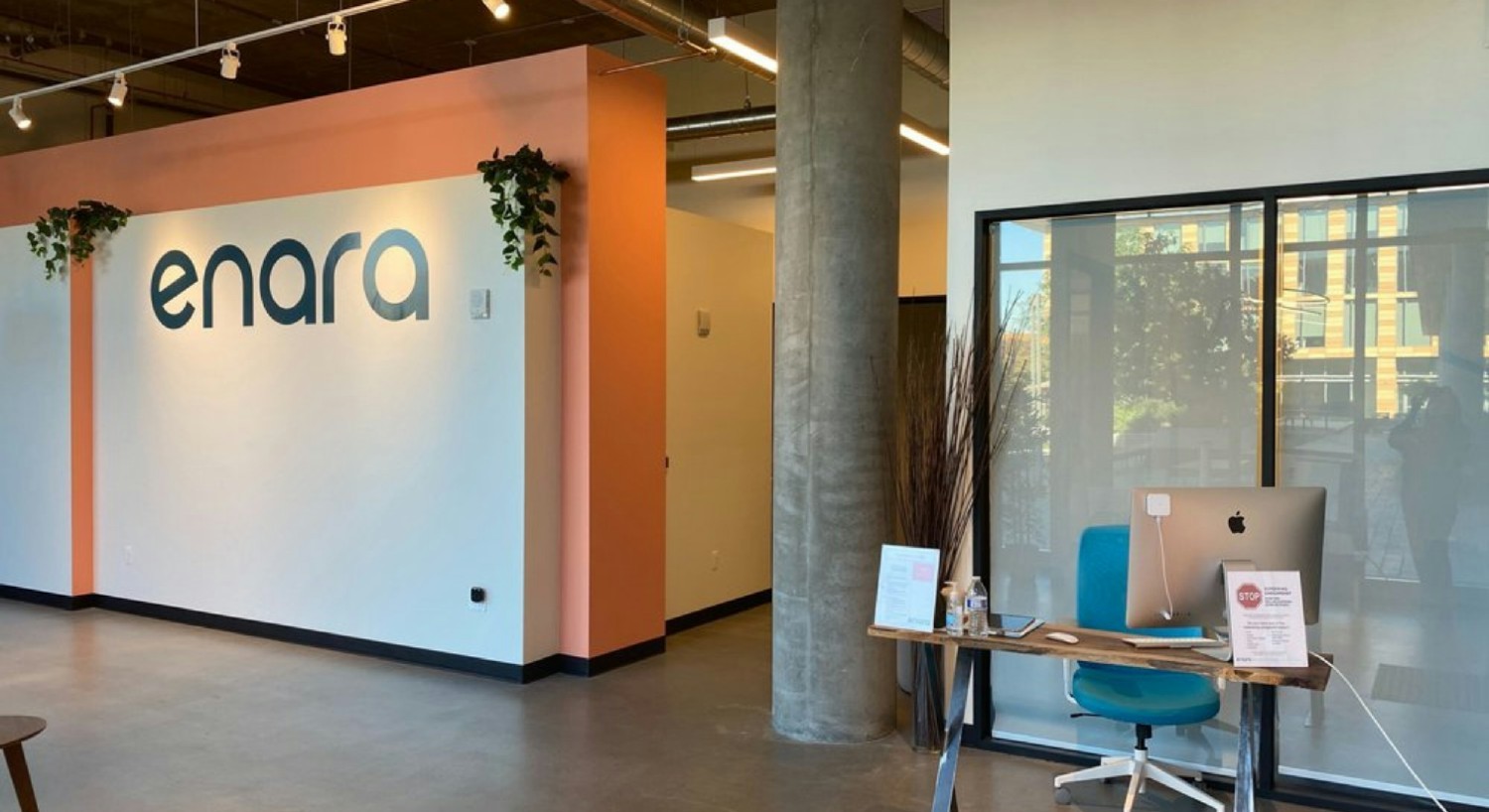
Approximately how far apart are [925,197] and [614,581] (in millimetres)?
5192

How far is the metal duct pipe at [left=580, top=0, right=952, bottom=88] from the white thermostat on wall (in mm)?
1626

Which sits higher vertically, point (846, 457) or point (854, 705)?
point (846, 457)

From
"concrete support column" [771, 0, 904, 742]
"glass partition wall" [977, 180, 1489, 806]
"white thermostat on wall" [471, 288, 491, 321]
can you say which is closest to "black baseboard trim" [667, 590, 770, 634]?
"concrete support column" [771, 0, 904, 742]

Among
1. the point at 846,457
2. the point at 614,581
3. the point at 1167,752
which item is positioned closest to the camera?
the point at 1167,752

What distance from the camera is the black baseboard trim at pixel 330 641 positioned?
5887mm

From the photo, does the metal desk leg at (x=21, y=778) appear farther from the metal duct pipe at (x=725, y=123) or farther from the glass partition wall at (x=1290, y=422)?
the metal duct pipe at (x=725, y=123)

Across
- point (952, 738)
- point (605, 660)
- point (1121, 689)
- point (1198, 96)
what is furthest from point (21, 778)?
point (1198, 96)

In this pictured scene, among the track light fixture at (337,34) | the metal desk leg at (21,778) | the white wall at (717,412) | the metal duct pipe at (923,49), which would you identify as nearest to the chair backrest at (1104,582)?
the white wall at (717,412)

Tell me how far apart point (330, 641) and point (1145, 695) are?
4.78 meters

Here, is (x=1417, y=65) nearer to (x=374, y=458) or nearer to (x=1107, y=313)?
(x=1107, y=313)

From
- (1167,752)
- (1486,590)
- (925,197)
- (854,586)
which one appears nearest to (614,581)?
(854,586)

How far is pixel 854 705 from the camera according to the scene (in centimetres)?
484

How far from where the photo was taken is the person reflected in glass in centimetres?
399

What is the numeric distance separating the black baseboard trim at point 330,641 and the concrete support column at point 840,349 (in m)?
1.75
